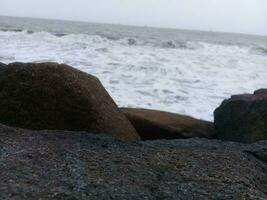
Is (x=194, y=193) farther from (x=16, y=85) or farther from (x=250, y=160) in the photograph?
(x=16, y=85)

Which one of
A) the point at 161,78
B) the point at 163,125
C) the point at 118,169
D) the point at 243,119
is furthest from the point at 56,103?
the point at 161,78

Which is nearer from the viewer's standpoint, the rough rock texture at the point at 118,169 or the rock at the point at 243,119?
the rough rock texture at the point at 118,169

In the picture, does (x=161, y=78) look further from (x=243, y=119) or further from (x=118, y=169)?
(x=118, y=169)

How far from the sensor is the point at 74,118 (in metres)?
4.14

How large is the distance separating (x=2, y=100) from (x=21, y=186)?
2.06m

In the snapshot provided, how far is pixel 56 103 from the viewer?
420 centimetres

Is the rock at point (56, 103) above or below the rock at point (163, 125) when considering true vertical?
above

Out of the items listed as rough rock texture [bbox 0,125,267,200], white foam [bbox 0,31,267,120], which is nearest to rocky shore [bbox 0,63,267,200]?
rough rock texture [bbox 0,125,267,200]

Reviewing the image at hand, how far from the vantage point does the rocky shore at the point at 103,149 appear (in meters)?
2.53

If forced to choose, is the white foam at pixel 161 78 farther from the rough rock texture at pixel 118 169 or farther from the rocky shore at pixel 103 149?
the rough rock texture at pixel 118 169

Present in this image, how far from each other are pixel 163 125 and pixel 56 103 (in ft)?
4.42

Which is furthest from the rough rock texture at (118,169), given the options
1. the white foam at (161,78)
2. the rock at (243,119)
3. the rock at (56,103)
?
the white foam at (161,78)

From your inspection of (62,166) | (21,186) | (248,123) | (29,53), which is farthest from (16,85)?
(29,53)

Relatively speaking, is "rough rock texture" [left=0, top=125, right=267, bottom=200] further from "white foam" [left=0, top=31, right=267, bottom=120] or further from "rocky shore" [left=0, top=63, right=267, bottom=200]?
"white foam" [left=0, top=31, right=267, bottom=120]
